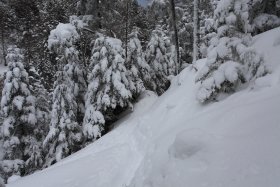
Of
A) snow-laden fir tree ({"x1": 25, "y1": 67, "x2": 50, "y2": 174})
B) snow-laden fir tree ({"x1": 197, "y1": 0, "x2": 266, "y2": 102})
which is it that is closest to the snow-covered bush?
snow-laden fir tree ({"x1": 197, "y1": 0, "x2": 266, "y2": 102})

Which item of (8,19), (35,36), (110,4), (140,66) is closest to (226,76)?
(140,66)

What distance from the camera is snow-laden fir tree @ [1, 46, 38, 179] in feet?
57.0

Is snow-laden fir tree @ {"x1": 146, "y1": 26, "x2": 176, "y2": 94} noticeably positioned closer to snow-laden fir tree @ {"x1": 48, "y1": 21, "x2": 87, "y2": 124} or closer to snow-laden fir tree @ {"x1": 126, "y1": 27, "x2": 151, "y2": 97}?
snow-laden fir tree @ {"x1": 126, "y1": 27, "x2": 151, "y2": 97}

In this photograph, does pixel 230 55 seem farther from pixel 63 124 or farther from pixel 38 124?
pixel 38 124

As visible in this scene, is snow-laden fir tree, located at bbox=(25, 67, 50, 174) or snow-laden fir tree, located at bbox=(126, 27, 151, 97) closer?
snow-laden fir tree, located at bbox=(126, 27, 151, 97)

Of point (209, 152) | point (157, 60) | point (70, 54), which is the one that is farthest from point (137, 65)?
point (209, 152)

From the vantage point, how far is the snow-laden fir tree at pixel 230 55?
28.1 ft

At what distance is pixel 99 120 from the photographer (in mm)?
15391

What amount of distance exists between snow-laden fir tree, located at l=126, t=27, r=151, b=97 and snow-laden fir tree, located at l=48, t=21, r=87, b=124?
9.18ft

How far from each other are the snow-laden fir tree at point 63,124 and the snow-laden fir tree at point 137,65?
11.3ft

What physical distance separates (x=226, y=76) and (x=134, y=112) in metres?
8.65

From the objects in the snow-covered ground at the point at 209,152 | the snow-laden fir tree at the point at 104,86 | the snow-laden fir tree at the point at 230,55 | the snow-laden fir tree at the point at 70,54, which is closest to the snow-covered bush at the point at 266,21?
the snow-covered ground at the point at 209,152

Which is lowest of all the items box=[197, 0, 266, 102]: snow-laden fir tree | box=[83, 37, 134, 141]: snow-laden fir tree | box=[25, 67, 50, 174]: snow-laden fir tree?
box=[25, 67, 50, 174]: snow-laden fir tree

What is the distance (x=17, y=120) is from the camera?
17.8 m
